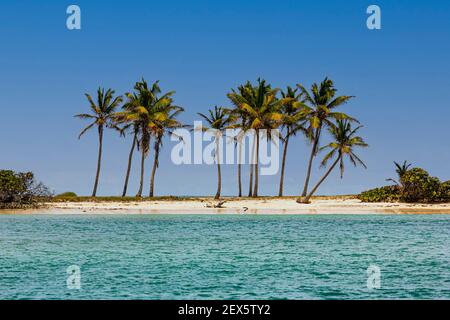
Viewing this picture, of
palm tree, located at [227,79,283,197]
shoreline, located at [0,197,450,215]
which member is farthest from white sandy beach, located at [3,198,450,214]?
palm tree, located at [227,79,283,197]

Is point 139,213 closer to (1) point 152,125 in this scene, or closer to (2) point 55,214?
(2) point 55,214

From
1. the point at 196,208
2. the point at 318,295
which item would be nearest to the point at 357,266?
the point at 318,295

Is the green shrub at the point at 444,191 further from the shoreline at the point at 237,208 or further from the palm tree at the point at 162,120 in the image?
the palm tree at the point at 162,120

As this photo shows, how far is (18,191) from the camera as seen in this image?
55312mm

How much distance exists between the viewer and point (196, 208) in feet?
181

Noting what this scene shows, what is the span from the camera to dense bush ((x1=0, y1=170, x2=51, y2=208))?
5445 cm

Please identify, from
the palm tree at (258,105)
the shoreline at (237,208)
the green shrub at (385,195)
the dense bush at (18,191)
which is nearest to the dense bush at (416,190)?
the green shrub at (385,195)

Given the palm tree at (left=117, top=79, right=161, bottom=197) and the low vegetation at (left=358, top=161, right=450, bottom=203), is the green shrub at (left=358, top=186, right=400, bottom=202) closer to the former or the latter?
the low vegetation at (left=358, top=161, right=450, bottom=203)

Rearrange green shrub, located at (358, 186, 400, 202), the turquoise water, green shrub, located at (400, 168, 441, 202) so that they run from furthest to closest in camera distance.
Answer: green shrub, located at (358, 186, 400, 202) → green shrub, located at (400, 168, 441, 202) → the turquoise water

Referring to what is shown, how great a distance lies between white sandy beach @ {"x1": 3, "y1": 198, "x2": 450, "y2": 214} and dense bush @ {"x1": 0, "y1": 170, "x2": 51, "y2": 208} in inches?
57.0

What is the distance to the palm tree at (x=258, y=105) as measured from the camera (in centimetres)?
6606

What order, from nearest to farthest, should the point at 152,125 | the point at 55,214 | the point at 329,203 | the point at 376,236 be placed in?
the point at 376,236 < the point at 55,214 < the point at 329,203 < the point at 152,125

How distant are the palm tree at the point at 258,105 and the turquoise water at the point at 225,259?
24496 millimetres
